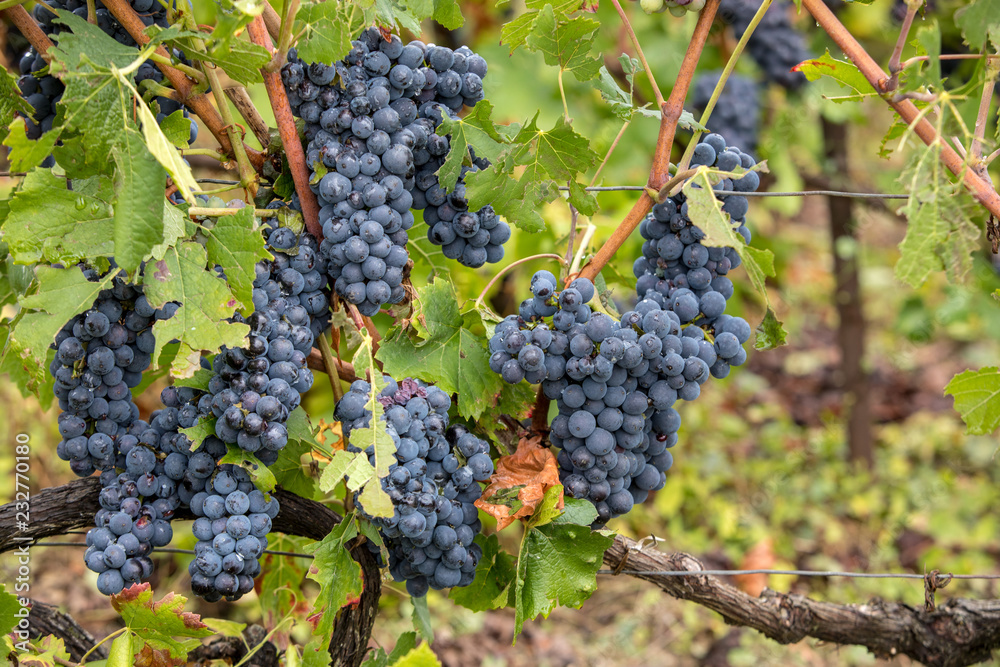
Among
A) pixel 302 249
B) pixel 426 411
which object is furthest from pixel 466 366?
pixel 302 249

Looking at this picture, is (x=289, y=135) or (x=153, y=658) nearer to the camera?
(x=289, y=135)

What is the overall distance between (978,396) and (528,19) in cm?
111

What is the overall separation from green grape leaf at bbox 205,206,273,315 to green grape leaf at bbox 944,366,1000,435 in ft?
4.12

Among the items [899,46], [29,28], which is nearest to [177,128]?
[29,28]

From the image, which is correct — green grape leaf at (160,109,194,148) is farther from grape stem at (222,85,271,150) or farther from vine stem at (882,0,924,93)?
vine stem at (882,0,924,93)

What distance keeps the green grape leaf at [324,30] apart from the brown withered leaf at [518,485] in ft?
2.51

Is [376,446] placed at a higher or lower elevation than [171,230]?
lower

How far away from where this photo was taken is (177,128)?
4.24 feet

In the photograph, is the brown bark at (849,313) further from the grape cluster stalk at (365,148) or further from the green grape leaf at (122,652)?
the green grape leaf at (122,652)

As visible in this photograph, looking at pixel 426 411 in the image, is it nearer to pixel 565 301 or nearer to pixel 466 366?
pixel 466 366

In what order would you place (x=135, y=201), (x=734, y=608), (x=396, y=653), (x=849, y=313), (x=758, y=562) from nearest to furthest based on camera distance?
(x=135, y=201) < (x=396, y=653) < (x=734, y=608) < (x=758, y=562) < (x=849, y=313)

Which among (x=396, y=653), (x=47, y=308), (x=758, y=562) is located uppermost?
(x=47, y=308)

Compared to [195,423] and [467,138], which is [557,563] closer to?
[195,423]

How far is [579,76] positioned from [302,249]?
601mm
